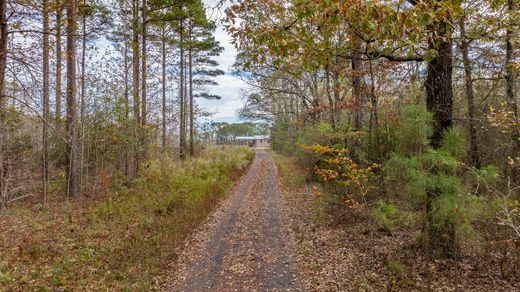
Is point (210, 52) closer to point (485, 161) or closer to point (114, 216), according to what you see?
point (114, 216)

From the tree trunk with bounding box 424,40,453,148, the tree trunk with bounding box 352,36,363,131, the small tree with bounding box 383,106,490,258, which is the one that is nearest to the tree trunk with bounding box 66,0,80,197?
the tree trunk with bounding box 352,36,363,131

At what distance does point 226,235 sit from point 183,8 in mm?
9693

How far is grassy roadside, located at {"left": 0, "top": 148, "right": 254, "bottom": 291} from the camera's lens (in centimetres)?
453

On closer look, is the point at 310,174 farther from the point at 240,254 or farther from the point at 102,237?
the point at 102,237

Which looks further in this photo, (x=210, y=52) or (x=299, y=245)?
(x=210, y=52)

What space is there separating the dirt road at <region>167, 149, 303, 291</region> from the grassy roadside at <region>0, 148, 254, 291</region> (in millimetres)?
448

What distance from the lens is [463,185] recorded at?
4.25 metres

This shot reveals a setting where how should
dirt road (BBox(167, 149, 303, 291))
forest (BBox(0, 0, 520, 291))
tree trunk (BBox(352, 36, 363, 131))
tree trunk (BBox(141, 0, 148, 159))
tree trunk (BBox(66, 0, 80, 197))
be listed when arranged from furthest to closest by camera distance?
tree trunk (BBox(141, 0, 148, 159)) → tree trunk (BBox(66, 0, 80, 197)) → tree trunk (BBox(352, 36, 363, 131)) → dirt road (BBox(167, 149, 303, 291)) → forest (BBox(0, 0, 520, 291))

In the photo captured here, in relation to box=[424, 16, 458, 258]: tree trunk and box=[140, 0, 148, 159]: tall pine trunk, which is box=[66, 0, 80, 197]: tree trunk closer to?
box=[140, 0, 148, 159]: tall pine trunk

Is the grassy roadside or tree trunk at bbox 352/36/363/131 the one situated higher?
tree trunk at bbox 352/36/363/131

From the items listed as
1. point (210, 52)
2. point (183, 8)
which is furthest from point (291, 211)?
point (210, 52)

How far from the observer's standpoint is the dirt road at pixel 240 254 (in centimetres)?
465

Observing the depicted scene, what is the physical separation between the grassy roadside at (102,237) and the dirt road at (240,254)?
448 mm

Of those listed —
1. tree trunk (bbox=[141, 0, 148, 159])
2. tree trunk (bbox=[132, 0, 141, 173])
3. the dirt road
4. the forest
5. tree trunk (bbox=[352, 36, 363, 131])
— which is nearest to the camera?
the forest
